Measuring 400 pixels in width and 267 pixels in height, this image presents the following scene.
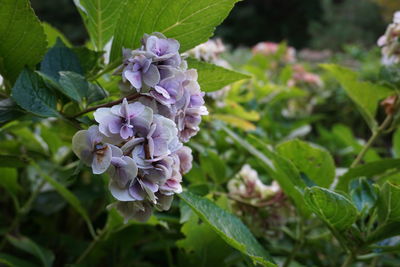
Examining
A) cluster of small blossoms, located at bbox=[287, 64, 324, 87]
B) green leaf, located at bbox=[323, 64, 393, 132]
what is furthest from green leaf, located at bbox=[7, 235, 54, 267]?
cluster of small blossoms, located at bbox=[287, 64, 324, 87]

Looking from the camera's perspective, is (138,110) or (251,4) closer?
(138,110)

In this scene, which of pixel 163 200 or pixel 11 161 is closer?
pixel 163 200

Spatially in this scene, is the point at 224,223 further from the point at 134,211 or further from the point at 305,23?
the point at 305,23

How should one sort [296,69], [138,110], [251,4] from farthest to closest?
[251,4]
[296,69]
[138,110]

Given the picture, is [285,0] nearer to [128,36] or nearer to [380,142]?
[380,142]

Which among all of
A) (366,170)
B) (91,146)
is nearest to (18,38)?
(91,146)

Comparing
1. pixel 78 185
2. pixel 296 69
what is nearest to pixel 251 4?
pixel 296 69
